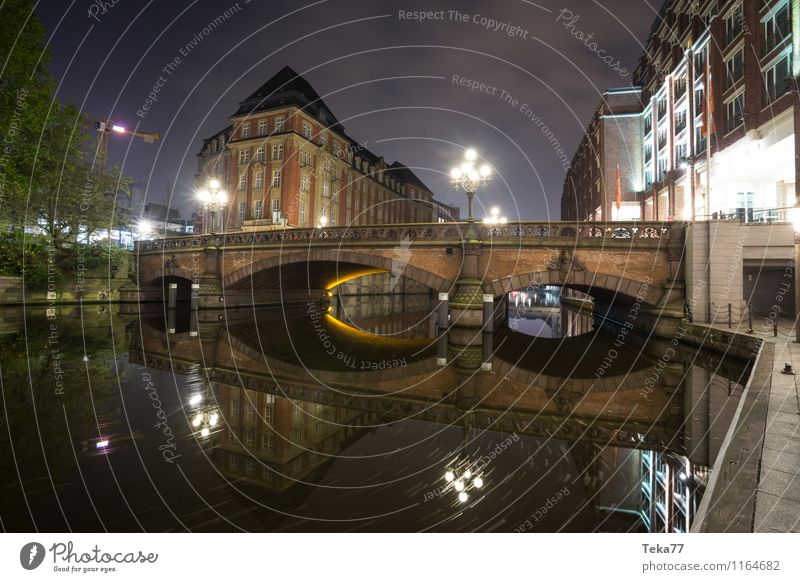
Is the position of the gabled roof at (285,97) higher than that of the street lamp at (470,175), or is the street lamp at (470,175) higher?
the gabled roof at (285,97)

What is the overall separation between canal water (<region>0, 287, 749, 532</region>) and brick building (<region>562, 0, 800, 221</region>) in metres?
16.1

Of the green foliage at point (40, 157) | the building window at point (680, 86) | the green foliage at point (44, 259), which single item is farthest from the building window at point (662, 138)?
the green foliage at point (44, 259)

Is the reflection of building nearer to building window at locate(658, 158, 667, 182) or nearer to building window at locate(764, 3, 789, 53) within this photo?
building window at locate(764, 3, 789, 53)

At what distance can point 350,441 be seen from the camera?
5.77m

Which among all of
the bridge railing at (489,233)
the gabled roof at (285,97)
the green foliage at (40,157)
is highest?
the gabled roof at (285,97)

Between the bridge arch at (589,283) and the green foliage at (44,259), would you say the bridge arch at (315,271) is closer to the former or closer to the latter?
the bridge arch at (589,283)

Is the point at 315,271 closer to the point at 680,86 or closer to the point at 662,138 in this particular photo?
the point at 662,138

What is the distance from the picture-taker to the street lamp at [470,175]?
17.2 metres

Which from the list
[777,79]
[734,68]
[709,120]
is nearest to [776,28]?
[777,79]

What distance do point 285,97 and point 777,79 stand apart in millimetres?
41787

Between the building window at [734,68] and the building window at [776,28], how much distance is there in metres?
1.61

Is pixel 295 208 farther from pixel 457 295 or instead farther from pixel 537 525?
pixel 537 525

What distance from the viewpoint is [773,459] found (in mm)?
4039
